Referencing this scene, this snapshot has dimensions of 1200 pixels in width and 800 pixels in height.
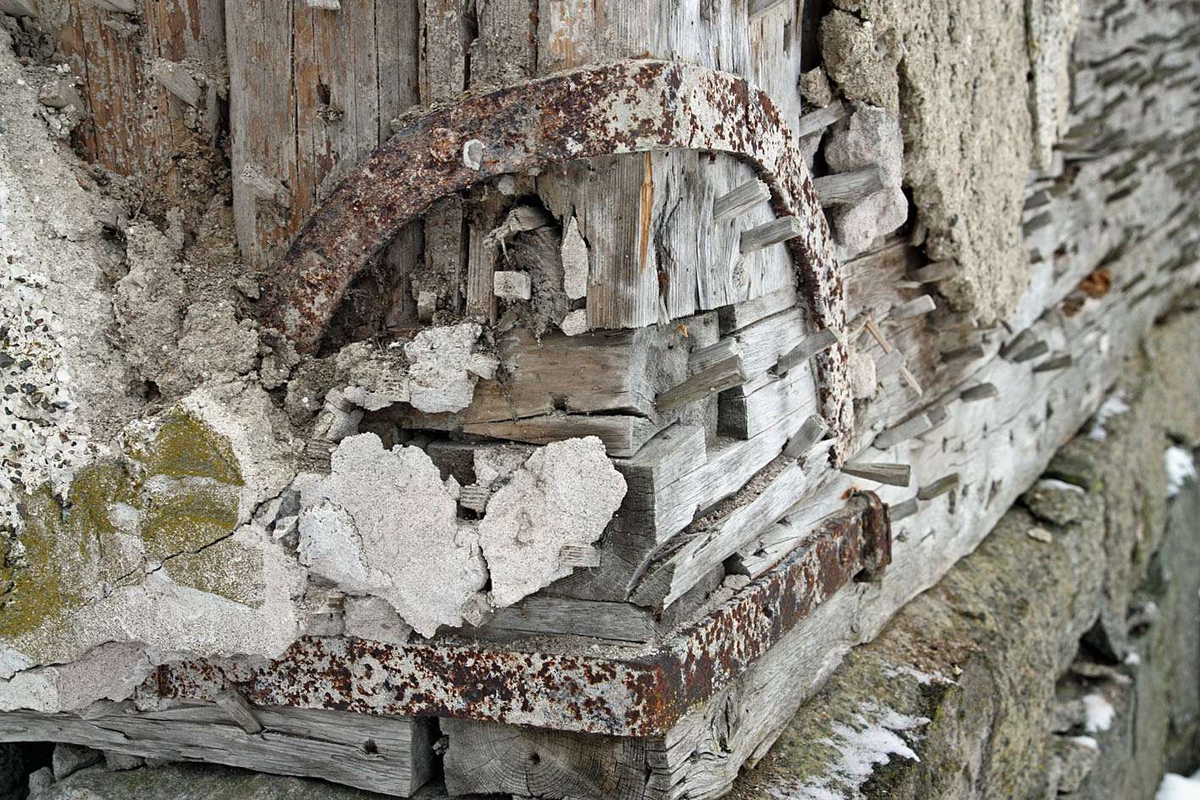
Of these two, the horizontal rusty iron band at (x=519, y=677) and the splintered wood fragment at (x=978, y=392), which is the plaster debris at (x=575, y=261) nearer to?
the horizontal rusty iron band at (x=519, y=677)

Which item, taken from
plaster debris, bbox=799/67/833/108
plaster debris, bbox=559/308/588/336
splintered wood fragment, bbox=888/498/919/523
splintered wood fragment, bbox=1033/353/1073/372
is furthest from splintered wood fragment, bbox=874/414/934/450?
splintered wood fragment, bbox=1033/353/1073/372

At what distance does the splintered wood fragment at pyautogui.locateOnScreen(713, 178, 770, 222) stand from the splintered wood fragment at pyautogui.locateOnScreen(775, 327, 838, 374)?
49cm

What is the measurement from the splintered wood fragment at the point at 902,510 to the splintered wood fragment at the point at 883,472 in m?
0.37

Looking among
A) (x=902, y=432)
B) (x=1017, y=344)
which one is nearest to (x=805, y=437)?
(x=902, y=432)

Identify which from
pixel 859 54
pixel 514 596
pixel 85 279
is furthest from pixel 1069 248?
pixel 85 279

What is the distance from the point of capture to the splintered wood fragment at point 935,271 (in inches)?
128

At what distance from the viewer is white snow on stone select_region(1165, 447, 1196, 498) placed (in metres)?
6.57

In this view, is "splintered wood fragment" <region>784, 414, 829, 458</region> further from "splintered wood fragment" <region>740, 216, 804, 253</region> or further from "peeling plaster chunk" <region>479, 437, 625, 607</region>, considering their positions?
"peeling plaster chunk" <region>479, 437, 625, 607</region>

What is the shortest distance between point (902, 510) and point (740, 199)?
155cm

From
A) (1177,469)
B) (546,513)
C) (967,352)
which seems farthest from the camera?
(1177,469)

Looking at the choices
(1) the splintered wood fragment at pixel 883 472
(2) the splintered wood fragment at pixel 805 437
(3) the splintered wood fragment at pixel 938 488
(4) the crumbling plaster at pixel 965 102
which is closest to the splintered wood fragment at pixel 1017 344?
(4) the crumbling plaster at pixel 965 102

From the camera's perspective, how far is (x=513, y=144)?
1.81 metres

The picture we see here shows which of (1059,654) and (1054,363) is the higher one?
(1054,363)

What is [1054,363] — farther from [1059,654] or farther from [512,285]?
[512,285]
